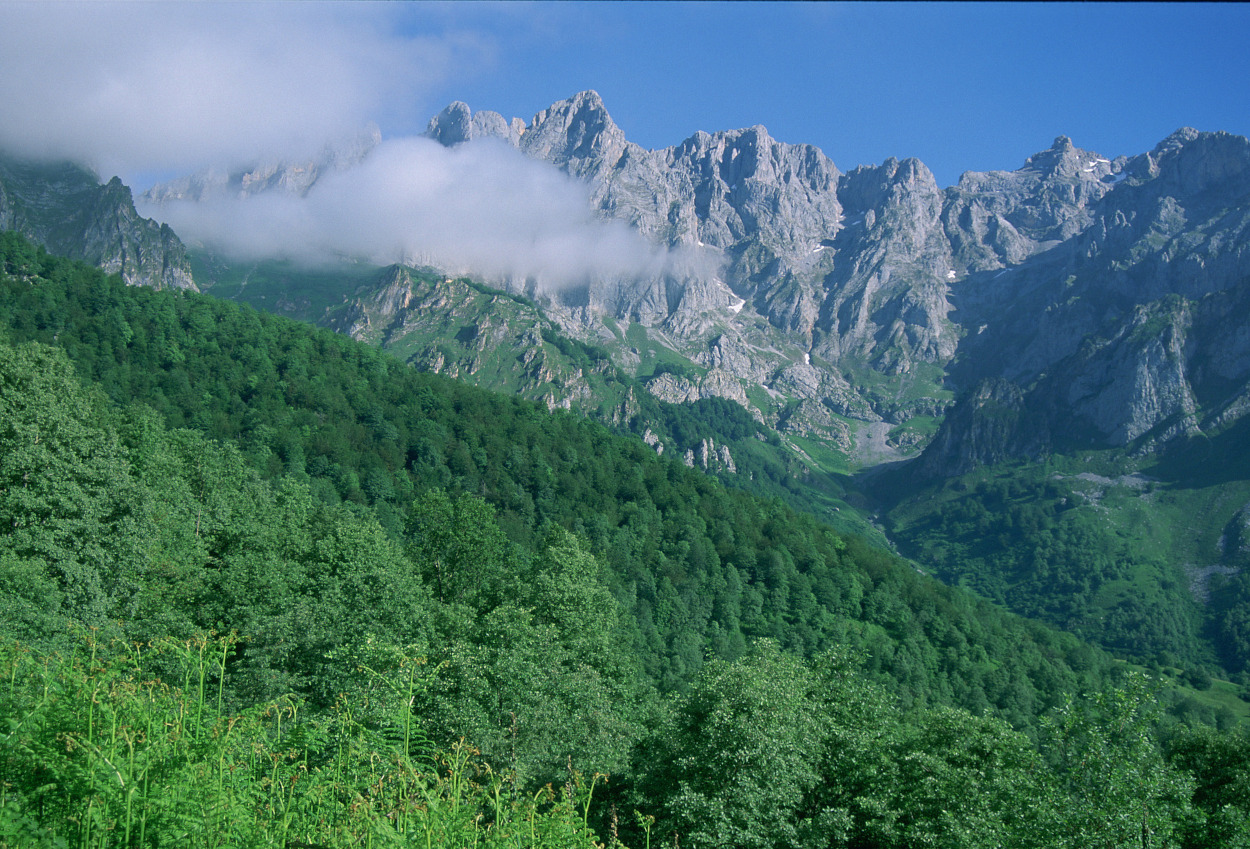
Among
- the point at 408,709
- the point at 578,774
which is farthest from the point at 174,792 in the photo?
the point at 578,774

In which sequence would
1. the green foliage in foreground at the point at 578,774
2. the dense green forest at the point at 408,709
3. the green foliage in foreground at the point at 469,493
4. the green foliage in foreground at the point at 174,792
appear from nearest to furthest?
the green foliage in foreground at the point at 174,792
the green foliage in foreground at the point at 578,774
the dense green forest at the point at 408,709
the green foliage in foreground at the point at 469,493

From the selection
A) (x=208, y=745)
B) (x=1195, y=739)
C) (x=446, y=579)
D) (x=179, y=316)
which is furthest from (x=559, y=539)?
(x=179, y=316)

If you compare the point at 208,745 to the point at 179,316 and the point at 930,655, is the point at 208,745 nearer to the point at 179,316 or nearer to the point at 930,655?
the point at 930,655

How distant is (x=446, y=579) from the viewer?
2235 inches

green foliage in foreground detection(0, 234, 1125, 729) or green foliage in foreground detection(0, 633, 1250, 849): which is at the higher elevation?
green foliage in foreground detection(0, 234, 1125, 729)

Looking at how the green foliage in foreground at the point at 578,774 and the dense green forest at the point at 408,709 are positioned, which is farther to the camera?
the dense green forest at the point at 408,709

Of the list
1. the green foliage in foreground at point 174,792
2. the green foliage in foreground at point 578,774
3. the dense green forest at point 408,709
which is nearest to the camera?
the green foliage in foreground at point 174,792

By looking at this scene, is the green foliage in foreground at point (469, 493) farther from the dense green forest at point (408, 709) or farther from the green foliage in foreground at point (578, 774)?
the green foliage in foreground at point (578, 774)

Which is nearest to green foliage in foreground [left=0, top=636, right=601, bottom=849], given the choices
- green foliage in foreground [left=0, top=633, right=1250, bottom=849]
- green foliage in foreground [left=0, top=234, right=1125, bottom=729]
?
green foliage in foreground [left=0, top=633, right=1250, bottom=849]

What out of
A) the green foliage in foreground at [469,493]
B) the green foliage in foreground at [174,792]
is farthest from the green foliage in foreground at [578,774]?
the green foliage in foreground at [469,493]

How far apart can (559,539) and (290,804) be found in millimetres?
48558

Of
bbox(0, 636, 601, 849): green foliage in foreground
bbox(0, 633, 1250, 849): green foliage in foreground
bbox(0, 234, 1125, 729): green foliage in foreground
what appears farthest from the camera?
bbox(0, 234, 1125, 729): green foliage in foreground

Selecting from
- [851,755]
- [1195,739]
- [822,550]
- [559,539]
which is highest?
[822,550]

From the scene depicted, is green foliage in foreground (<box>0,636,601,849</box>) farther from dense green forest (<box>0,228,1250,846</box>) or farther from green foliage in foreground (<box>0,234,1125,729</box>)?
green foliage in foreground (<box>0,234,1125,729</box>)
